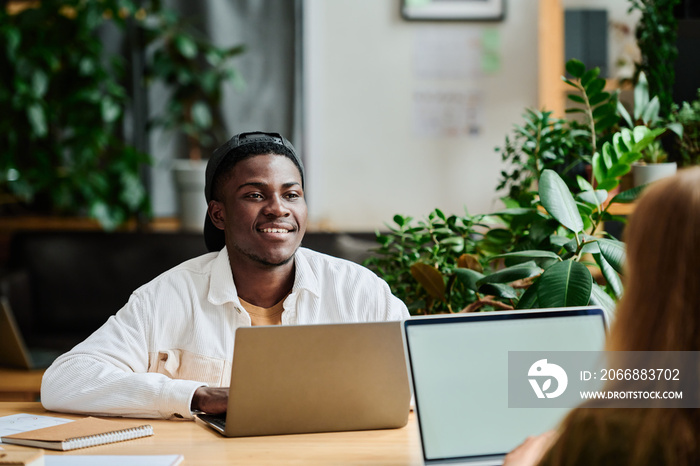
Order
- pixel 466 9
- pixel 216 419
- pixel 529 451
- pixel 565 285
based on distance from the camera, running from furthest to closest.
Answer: pixel 466 9
pixel 565 285
pixel 216 419
pixel 529 451

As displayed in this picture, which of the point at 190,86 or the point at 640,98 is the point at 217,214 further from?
the point at 190,86

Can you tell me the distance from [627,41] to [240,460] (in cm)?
289

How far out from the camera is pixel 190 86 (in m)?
3.62

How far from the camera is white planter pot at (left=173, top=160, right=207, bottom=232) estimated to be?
3.48m

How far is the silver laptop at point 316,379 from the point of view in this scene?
116cm

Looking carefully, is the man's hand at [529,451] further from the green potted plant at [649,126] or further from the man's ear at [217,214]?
the green potted plant at [649,126]

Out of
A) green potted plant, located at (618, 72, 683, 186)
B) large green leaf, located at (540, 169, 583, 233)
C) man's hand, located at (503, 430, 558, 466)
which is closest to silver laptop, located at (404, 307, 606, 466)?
man's hand, located at (503, 430, 558, 466)

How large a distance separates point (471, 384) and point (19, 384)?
1620 millimetres

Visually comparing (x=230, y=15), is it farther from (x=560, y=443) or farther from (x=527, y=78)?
(x=560, y=443)

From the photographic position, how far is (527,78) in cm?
363

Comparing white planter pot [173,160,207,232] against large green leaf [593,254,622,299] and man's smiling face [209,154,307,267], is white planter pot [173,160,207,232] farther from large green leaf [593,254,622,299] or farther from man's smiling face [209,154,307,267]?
large green leaf [593,254,622,299]

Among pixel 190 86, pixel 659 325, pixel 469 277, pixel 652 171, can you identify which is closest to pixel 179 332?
pixel 469 277

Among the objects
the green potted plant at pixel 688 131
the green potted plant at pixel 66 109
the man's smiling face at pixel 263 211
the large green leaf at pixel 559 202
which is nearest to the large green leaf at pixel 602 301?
the large green leaf at pixel 559 202

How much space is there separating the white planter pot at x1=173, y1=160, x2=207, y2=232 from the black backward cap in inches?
70.5
